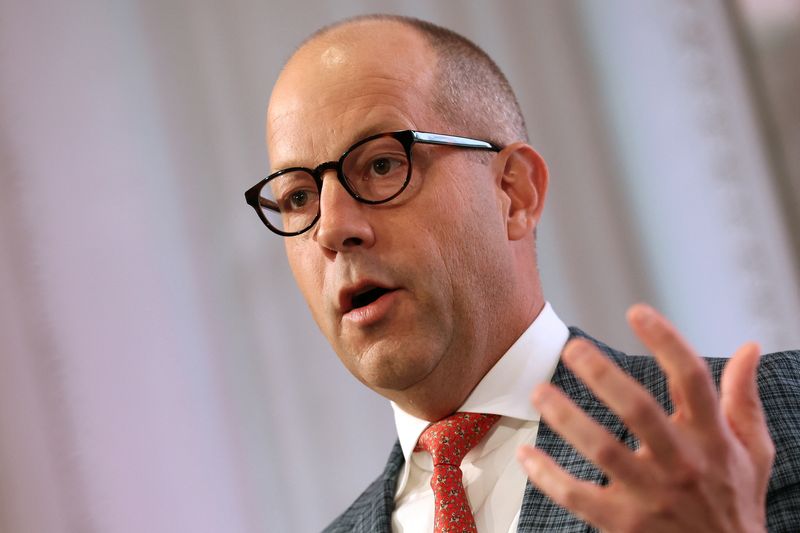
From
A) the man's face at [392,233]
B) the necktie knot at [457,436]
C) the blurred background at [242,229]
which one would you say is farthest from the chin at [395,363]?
the blurred background at [242,229]

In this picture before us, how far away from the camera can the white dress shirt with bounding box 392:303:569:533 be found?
4.64 ft

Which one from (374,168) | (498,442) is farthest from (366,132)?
(498,442)

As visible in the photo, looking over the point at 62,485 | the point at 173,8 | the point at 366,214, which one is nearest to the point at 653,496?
the point at 366,214

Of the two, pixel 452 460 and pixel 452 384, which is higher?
pixel 452 384

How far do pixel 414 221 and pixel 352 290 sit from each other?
0.46ft

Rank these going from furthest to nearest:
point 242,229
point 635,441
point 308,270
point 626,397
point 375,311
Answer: point 242,229 → point 308,270 → point 375,311 → point 635,441 → point 626,397

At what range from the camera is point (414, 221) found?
1.44 m

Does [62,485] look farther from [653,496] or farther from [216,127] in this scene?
[653,496]

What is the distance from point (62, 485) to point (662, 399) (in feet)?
5.38

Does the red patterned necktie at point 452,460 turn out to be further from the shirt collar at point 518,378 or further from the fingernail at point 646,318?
the fingernail at point 646,318

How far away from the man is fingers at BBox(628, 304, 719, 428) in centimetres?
41

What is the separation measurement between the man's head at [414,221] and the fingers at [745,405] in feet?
1.84

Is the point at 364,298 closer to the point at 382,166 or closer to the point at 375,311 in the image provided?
the point at 375,311

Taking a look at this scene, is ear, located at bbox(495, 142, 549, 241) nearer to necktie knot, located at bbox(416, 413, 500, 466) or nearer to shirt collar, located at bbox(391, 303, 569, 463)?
shirt collar, located at bbox(391, 303, 569, 463)
